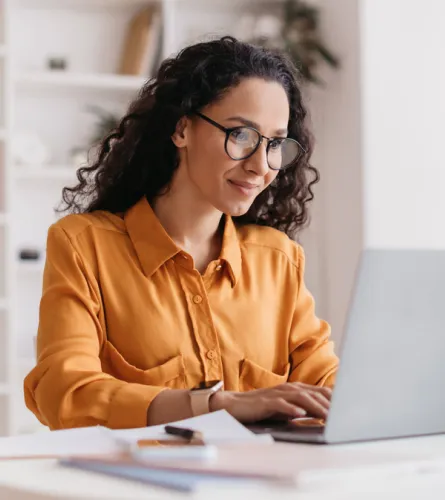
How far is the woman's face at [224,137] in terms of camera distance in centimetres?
172

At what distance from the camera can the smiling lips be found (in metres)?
1.75

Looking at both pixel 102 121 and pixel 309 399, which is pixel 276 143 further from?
pixel 102 121

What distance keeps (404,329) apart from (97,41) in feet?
11.6

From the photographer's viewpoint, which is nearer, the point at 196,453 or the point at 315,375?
the point at 196,453

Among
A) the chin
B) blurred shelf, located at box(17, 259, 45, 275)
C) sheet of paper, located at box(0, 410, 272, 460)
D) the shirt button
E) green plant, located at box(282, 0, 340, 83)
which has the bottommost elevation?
blurred shelf, located at box(17, 259, 45, 275)

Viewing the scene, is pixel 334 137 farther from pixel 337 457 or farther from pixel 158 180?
pixel 337 457

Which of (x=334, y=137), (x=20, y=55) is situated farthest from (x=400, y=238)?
(x=20, y=55)

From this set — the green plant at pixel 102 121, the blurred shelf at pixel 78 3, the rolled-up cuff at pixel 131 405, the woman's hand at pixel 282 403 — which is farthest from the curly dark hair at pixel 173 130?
the blurred shelf at pixel 78 3

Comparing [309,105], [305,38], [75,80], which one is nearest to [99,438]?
[309,105]

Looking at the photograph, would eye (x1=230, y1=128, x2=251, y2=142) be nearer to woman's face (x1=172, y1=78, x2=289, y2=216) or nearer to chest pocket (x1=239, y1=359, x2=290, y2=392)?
woman's face (x1=172, y1=78, x2=289, y2=216)

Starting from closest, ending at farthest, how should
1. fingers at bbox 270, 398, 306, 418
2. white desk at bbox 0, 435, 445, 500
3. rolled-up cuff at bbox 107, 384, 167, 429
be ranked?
white desk at bbox 0, 435, 445, 500, fingers at bbox 270, 398, 306, 418, rolled-up cuff at bbox 107, 384, 167, 429

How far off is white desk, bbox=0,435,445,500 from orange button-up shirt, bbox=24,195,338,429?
2.00ft

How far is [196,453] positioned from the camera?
0.96m

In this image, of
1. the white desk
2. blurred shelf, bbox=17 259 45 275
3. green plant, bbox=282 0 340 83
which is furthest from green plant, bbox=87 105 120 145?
the white desk
